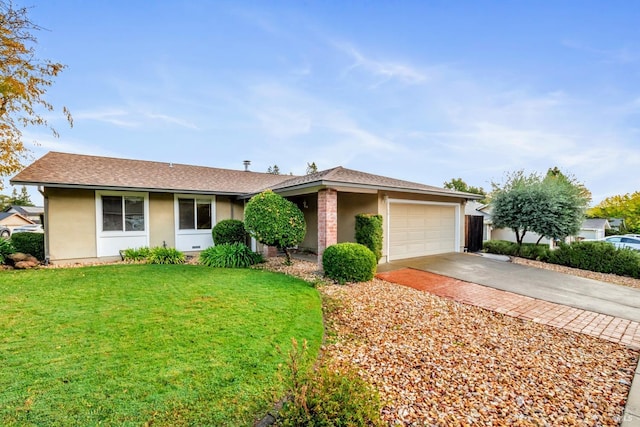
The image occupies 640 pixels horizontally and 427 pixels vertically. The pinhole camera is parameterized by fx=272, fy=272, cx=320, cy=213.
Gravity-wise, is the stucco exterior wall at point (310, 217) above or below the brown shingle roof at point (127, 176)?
below

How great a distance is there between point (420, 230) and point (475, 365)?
7824 millimetres

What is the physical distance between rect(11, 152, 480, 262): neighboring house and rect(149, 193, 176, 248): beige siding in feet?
0.12

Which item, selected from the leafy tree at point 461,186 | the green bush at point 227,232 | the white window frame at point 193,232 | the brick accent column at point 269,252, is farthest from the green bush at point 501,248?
the leafy tree at point 461,186

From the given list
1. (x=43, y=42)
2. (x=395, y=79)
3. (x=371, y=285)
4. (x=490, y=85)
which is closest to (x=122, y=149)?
(x=43, y=42)

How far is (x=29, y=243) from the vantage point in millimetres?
9984

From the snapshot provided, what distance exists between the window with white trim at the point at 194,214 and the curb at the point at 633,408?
12.8 m

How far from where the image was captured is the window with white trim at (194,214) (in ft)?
39.2

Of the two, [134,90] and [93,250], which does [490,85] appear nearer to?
[134,90]

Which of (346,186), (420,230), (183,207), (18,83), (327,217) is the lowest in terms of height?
(420,230)

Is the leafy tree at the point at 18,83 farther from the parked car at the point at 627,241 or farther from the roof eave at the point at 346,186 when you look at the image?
the parked car at the point at 627,241

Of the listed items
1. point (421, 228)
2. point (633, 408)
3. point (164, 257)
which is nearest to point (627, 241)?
point (421, 228)

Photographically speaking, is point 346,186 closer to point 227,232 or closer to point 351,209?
point 351,209

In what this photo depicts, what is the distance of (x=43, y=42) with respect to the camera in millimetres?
10273

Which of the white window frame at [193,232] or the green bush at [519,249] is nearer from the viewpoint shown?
the green bush at [519,249]
